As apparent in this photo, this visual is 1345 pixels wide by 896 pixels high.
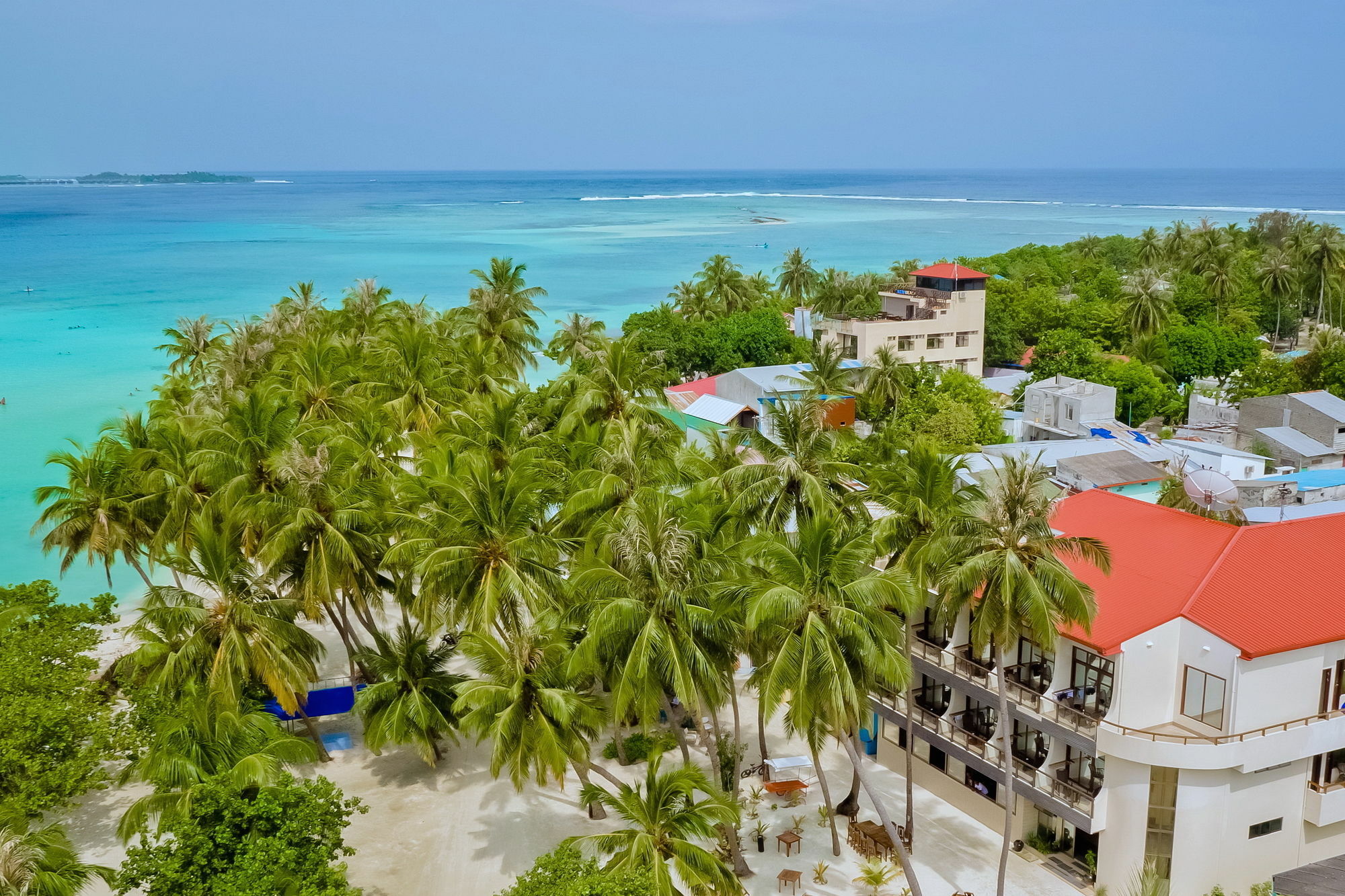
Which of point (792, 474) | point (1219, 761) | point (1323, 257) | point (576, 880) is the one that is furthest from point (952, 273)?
point (576, 880)

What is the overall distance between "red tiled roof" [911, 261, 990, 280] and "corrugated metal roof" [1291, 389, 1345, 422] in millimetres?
18863

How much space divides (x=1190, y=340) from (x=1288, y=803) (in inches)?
1801

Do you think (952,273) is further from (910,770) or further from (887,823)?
(887,823)

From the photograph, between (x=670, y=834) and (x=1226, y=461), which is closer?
(x=670, y=834)

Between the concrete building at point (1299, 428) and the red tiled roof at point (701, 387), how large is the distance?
25.8 metres

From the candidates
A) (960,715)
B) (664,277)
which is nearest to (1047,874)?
Answer: (960,715)

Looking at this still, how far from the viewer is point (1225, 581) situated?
2073 cm

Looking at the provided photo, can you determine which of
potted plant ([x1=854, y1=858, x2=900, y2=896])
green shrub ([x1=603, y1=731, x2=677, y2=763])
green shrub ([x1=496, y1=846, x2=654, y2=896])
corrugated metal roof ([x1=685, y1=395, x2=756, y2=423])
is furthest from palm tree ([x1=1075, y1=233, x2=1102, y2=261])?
green shrub ([x1=496, y1=846, x2=654, y2=896])

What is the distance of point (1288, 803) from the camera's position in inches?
813

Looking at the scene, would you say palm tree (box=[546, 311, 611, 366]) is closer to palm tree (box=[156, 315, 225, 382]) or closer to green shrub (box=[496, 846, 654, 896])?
palm tree (box=[156, 315, 225, 382])

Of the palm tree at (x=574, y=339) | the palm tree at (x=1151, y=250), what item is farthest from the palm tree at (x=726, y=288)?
the palm tree at (x=1151, y=250)

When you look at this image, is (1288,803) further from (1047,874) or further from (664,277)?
(664,277)

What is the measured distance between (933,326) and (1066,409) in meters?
13.8

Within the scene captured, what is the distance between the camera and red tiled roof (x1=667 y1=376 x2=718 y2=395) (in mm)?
59719
